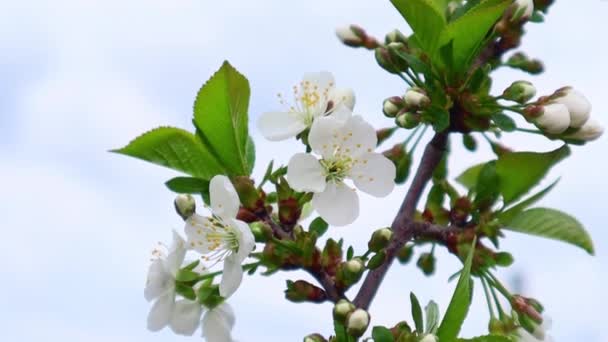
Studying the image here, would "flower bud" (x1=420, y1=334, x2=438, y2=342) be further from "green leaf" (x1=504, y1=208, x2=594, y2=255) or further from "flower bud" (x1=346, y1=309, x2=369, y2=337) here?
"green leaf" (x1=504, y1=208, x2=594, y2=255)

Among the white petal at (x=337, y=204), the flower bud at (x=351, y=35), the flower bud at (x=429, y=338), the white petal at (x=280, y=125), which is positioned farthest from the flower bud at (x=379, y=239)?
the flower bud at (x=351, y=35)

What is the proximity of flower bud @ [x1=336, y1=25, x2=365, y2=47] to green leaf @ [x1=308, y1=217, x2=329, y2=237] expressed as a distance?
22.9 inches

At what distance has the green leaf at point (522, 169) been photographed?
6.60 ft

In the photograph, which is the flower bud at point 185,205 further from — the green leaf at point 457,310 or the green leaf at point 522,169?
the green leaf at point 522,169

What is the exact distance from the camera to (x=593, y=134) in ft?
6.49

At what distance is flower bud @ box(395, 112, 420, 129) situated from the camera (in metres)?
1.96

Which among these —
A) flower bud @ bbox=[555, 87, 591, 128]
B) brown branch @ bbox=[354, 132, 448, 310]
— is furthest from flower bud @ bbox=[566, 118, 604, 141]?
brown branch @ bbox=[354, 132, 448, 310]

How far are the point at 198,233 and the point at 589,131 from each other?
84cm

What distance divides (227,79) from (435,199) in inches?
23.3

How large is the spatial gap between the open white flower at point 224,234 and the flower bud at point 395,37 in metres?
0.62

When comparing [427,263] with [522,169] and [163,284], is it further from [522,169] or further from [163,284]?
[163,284]

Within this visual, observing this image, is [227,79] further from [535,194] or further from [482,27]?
[535,194]

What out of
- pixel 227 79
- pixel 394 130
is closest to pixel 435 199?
pixel 394 130

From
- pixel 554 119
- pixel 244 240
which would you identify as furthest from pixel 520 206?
pixel 244 240
